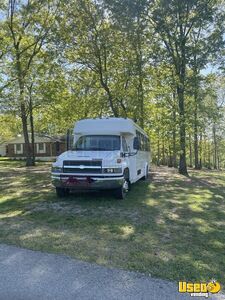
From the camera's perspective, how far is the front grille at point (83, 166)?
8977 millimetres

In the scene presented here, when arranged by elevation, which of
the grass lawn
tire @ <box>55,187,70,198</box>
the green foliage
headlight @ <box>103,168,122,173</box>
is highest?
the green foliage

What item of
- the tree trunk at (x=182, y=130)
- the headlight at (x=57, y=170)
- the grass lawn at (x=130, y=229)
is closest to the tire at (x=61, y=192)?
the grass lawn at (x=130, y=229)

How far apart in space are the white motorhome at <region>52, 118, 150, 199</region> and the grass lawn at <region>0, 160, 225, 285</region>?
59 centimetres

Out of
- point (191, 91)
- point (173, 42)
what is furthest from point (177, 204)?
point (173, 42)

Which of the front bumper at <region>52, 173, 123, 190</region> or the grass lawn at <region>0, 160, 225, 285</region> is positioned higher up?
the front bumper at <region>52, 173, 123, 190</region>

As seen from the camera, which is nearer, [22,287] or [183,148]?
[22,287]

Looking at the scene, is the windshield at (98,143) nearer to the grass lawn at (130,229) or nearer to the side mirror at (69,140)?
the side mirror at (69,140)

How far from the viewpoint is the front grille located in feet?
29.5

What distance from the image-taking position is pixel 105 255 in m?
5.13

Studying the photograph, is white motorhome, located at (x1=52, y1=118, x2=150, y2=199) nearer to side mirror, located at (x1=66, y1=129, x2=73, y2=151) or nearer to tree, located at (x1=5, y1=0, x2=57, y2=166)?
side mirror, located at (x1=66, y1=129, x2=73, y2=151)

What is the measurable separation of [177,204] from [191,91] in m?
11.3

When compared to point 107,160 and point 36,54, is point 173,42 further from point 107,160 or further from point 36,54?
point 107,160

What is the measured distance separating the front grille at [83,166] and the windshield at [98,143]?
1.21 metres

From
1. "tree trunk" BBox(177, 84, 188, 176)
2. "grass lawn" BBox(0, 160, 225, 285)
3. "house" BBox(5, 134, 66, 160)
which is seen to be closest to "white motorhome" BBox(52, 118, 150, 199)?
"grass lawn" BBox(0, 160, 225, 285)
